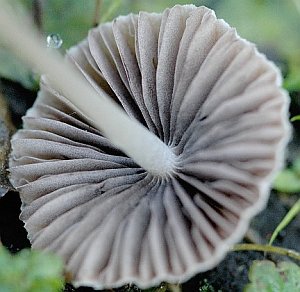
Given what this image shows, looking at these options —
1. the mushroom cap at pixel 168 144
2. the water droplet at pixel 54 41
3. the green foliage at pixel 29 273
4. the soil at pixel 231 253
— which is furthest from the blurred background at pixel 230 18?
the green foliage at pixel 29 273

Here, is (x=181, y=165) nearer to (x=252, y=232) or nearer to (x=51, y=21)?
(x=252, y=232)

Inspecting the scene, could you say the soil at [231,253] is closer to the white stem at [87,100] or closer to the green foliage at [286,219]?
the green foliage at [286,219]

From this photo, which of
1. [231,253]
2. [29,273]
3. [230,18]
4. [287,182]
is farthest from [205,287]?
[230,18]

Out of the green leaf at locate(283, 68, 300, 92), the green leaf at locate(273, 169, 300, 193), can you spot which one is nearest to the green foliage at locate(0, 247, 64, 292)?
the green leaf at locate(273, 169, 300, 193)

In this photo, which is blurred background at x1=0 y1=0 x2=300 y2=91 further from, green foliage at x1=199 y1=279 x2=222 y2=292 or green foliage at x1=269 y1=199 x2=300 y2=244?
green foliage at x1=199 y1=279 x2=222 y2=292

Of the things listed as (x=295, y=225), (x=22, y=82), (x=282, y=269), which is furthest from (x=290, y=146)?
(x=22, y=82)
